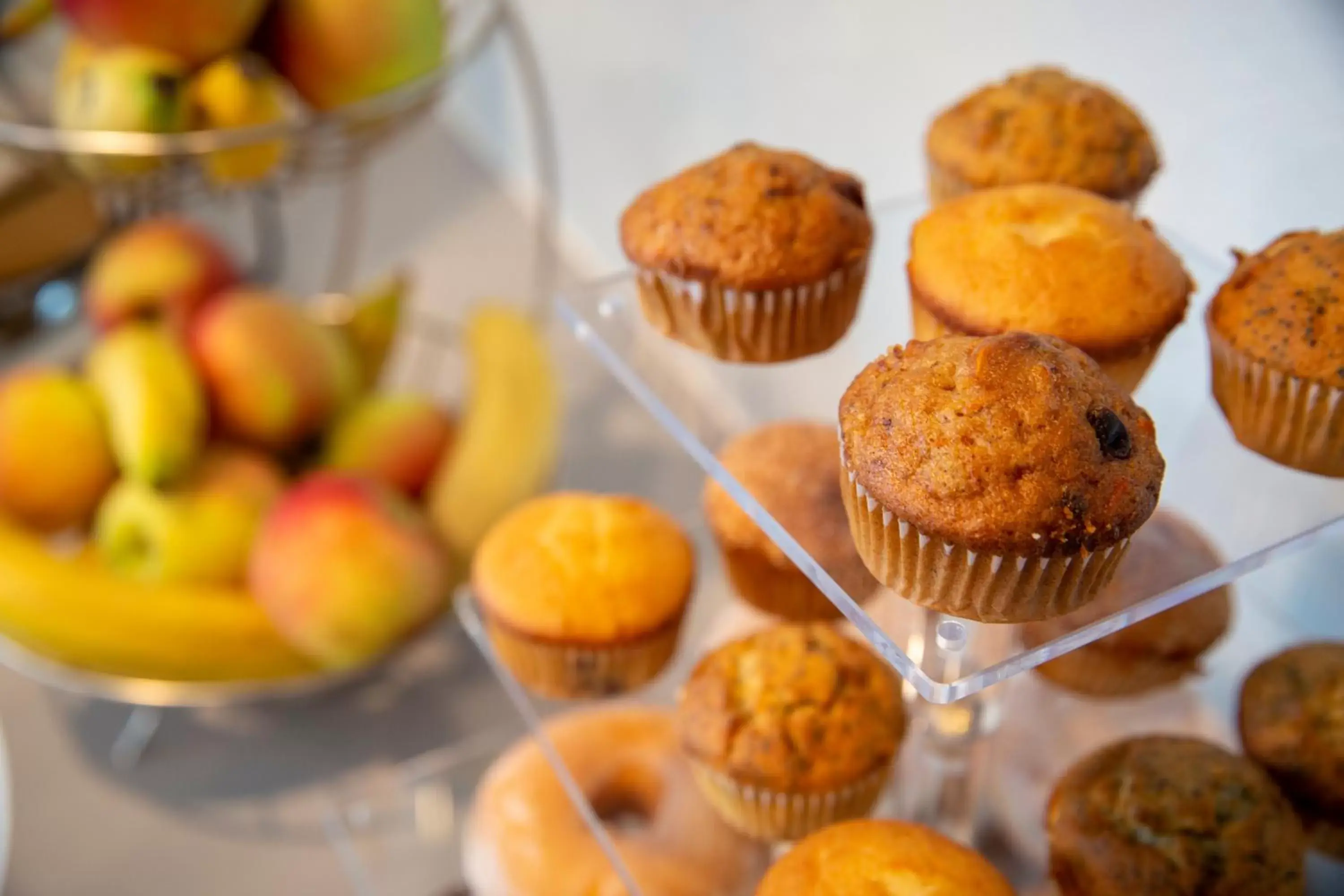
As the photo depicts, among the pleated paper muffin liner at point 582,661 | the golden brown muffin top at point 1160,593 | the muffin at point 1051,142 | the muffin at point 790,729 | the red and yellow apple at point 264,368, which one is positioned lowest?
the red and yellow apple at point 264,368

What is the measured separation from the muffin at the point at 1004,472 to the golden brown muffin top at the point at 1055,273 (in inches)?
2.9

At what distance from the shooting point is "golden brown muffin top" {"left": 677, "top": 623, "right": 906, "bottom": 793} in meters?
0.59

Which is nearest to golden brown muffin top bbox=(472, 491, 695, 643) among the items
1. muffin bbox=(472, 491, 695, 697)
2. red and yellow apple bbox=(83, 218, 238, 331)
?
muffin bbox=(472, 491, 695, 697)

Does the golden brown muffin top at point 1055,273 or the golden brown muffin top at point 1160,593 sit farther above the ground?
the golden brown muffin top at point 1055,273

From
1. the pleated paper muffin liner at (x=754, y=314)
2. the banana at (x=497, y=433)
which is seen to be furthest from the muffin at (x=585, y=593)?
the banana at (x=497, y=433)

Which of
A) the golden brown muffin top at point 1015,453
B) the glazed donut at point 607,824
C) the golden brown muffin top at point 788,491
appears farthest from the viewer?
the glazed donut at point 607,824

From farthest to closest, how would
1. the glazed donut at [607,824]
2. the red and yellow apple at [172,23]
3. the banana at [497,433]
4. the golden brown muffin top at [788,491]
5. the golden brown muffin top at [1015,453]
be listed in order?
the banana at [497,433] < the red and yellow apple at [172,23] < the glazed donut at [607,824] < the golden brown muffin top at [788,491] < the golden brown muffin top at [1015,453]

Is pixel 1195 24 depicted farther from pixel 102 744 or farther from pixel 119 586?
pixel 102 744

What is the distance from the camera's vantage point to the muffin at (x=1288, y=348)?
51 centimetres

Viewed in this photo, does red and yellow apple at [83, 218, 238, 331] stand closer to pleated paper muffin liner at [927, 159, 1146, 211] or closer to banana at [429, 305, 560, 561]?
banana at [429, 305, 560, 561]

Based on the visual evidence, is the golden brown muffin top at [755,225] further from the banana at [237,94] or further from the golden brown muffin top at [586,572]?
the banana at [237,94]

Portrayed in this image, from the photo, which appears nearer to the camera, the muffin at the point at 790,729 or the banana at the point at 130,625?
the muffin at the point at 790,729

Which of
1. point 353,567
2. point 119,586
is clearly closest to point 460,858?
point 353,567

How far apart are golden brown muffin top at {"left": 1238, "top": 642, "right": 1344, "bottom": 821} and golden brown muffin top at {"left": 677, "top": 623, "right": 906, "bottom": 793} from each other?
0.19 m
